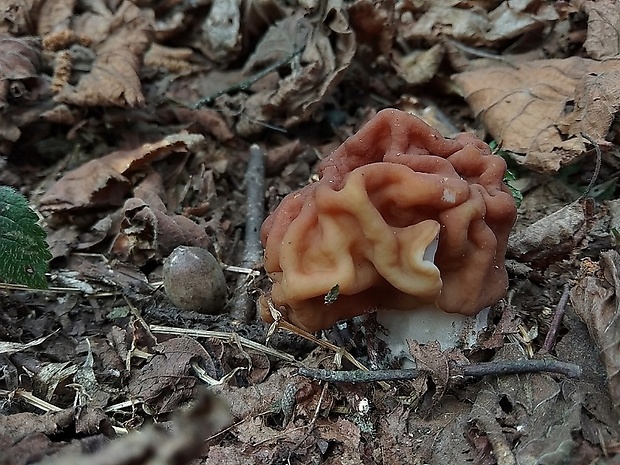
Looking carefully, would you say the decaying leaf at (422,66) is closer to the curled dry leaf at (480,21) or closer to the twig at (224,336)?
the curled dry leaf at (480,21)

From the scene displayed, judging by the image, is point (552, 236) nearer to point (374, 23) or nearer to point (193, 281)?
point (193, 281)

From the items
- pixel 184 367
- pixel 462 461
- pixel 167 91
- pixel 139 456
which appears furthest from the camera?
pixel 167 91

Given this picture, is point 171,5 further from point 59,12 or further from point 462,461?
point 462,461

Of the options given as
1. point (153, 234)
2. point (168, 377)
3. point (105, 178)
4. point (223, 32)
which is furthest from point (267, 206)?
point (223, 32)

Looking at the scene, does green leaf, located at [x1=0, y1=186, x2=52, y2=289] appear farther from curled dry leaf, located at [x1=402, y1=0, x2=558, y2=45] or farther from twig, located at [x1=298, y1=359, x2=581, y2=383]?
curled dry leaf, located at [x1=402, y1=0, x2=558, y2=45]

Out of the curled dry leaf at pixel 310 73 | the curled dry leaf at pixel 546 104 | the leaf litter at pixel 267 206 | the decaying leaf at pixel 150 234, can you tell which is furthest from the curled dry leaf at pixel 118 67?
the curled dry leaf at pixel 546 104

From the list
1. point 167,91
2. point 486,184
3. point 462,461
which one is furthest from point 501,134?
point 167,91

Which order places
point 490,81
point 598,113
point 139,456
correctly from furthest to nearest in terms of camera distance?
1. point 490,81
2. point 598,113
3. point 139,456
